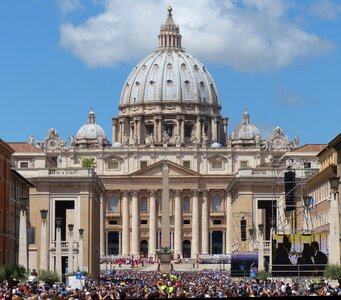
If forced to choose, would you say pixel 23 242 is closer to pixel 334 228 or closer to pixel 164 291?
pixel 334 228

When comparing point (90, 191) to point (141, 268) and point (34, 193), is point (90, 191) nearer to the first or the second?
point (34, 193)

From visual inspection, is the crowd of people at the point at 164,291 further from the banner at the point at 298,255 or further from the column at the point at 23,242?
the column at the point at 23,242

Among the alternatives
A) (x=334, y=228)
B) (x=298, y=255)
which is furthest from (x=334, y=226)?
(x=298, y=255)

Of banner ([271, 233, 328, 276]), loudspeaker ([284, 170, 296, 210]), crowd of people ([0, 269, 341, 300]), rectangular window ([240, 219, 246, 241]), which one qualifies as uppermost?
loudspeaker ([284, 170, 296, 210])

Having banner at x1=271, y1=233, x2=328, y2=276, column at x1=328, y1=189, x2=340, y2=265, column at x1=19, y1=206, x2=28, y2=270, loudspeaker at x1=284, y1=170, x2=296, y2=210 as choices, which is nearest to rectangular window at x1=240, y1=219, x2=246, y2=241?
loudspeaker at x1=284, y1=170, x2=296, y2=210

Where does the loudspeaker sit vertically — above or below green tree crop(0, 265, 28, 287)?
above

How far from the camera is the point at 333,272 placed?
61219mm

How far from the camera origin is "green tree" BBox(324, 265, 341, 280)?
60844 millimetres

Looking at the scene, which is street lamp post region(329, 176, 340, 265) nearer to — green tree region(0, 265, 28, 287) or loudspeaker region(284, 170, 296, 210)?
green tree region(0, 265, 28, 287)

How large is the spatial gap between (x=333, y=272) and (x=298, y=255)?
41.5 feet

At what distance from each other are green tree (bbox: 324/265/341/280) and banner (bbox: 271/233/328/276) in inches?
401

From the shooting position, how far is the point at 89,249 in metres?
136

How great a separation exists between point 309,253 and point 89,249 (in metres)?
63.7

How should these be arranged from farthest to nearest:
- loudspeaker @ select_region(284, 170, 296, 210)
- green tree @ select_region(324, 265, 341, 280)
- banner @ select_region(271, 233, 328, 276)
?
loudspeaker @ select_region(284, 170, 296, 210) → banner @ select_region(271, 233, 328, 276) → green tree @ select_region(324, 265, 341, 280)
